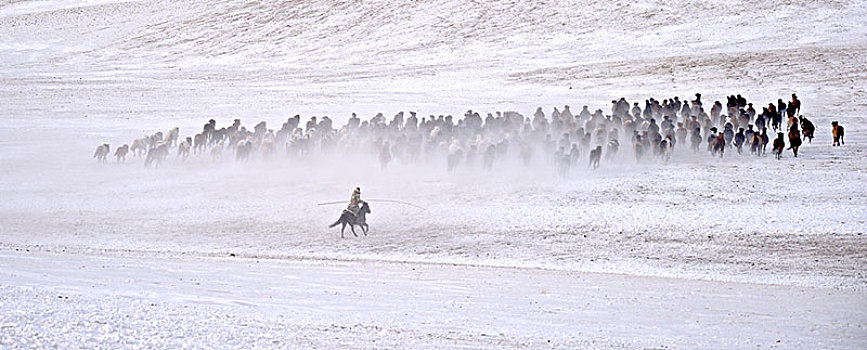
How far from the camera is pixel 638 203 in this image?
18250 mm

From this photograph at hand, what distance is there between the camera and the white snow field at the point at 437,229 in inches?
405

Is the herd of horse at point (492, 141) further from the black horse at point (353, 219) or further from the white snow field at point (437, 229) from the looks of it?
the black horse at point (353, 219)

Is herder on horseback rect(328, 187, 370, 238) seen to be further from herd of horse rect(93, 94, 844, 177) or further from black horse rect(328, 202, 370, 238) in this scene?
herd of horse rect(93, 94, 844, 177)

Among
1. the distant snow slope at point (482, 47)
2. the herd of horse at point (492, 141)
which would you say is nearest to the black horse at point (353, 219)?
the herd of horse at point (492, 141)

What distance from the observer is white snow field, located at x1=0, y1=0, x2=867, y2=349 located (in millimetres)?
10281

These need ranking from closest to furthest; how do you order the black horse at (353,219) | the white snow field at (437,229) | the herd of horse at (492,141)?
the white snow field at (437,229) < the black horse at (353,219) < the herd of horse at (492,141)

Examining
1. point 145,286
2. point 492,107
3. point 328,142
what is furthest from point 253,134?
point 145,286

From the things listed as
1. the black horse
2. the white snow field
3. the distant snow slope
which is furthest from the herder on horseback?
the distant snow slope

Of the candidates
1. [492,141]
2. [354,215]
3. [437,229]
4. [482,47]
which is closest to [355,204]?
[354,215]

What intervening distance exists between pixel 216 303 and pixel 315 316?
4.09ft

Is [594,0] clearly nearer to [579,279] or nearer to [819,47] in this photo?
[819,47]

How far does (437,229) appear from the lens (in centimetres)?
1698

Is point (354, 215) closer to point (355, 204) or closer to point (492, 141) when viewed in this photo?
point (355, 204)

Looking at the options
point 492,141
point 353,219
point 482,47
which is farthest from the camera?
point 482,47
